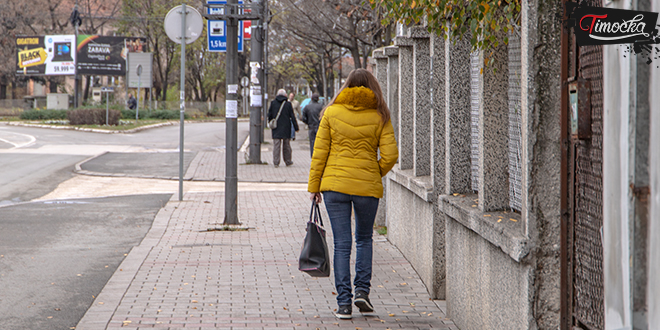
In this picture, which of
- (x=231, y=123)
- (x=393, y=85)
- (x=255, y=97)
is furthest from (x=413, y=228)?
(x=255, y=97)

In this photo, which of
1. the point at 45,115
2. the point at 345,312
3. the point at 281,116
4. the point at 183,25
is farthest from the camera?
the point at 45,115

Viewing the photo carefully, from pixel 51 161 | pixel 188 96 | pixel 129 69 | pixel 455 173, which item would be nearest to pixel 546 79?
pixel 455 173

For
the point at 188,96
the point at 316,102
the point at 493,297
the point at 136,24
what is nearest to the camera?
the point at 493,297

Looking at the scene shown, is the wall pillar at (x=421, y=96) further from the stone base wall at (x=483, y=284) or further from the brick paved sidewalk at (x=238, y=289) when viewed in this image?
the stone base wall at (x=483, y=284)

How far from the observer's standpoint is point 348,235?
17.5 ft

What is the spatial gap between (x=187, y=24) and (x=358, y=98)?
698 centimetres

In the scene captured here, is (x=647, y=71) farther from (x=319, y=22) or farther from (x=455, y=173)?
(x=319, y=22)

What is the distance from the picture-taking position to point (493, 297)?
13.0 ft

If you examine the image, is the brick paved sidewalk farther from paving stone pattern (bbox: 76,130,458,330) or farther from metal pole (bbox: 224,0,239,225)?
metal pole (bbox: 224,0,239,225)

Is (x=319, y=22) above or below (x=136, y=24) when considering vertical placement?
below

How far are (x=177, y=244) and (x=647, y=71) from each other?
22.2ft

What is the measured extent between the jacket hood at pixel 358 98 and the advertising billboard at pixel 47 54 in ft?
170

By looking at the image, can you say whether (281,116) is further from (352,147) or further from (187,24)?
(352,147)

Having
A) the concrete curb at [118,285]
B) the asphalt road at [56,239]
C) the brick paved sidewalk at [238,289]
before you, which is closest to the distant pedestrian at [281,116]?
Result: the asphalt road at [56,239]
